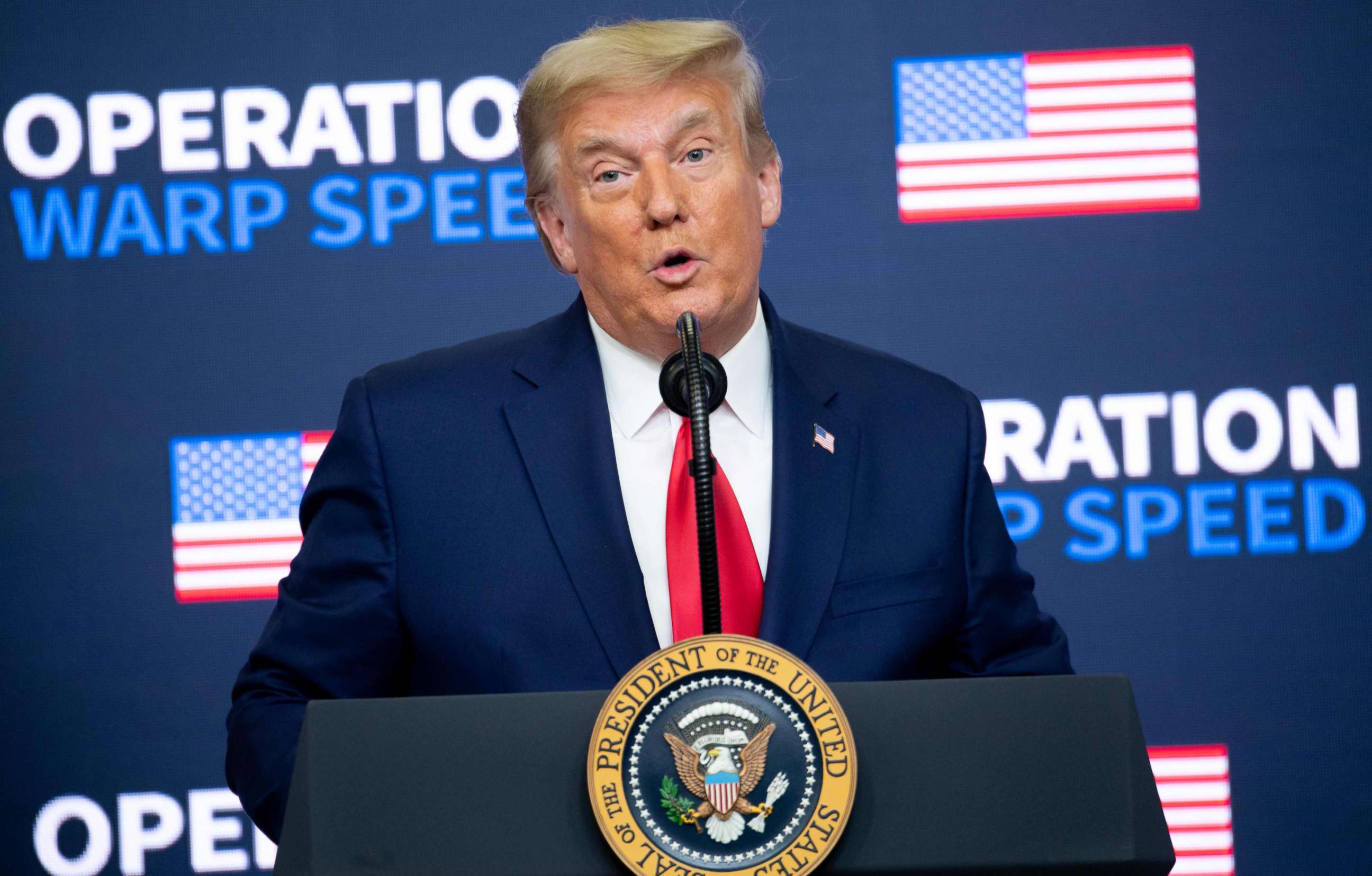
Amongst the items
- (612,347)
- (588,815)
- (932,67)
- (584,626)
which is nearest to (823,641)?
(584,626)

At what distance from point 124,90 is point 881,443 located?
1.80 meters

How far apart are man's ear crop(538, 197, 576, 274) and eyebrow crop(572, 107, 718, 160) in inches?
4.6

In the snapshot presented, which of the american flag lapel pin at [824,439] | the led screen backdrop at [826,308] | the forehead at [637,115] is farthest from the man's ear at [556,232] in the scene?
the led screen backdrop at [826,308]

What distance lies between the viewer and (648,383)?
1514mm

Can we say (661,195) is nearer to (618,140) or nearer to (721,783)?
(618,140)

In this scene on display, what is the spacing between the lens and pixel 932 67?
8.78ft

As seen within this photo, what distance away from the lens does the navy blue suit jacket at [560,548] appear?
136cm

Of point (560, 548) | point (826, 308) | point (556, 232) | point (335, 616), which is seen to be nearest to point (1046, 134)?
point (826, 308)

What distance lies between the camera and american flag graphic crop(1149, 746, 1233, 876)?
267cm

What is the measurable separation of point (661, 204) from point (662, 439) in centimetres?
25

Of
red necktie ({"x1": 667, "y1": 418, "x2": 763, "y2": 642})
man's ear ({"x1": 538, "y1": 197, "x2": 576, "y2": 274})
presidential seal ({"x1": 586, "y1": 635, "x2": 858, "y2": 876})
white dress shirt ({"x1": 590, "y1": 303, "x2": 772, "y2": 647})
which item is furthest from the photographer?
man's ear ({"x1": 538, "y1": 197, "x2": 576, "y2": 274})

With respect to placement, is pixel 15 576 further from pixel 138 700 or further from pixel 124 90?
pixel 124 90

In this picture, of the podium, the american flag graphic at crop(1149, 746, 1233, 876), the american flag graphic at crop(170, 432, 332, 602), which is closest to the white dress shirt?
the podium

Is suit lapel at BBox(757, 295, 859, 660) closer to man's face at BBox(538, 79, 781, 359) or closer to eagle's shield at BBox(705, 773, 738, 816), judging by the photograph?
man's face at BBox(538, 79, 781, 359)
